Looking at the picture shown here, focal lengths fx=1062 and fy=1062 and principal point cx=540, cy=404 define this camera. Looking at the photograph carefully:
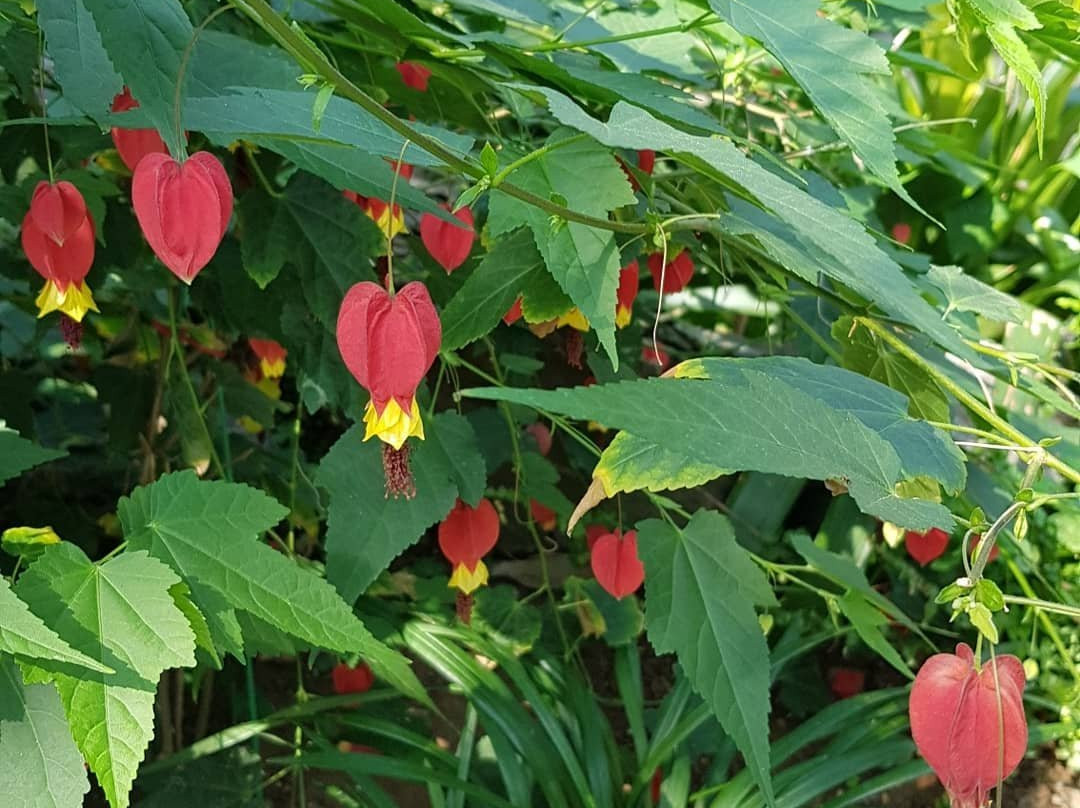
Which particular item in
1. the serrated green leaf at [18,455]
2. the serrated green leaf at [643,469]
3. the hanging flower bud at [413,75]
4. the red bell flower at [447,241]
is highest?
the hanging flower bud at [413,75]

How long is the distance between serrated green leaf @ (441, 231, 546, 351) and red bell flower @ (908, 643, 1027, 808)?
0.32 metres

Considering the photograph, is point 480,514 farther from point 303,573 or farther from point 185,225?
point 185,225

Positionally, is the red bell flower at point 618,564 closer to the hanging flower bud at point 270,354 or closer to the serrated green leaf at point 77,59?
the hanging flower bud at point 270,354

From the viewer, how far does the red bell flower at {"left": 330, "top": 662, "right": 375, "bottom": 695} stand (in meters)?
1.11

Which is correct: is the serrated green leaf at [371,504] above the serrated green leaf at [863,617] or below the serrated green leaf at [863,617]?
above

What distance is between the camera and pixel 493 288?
65 centimetres

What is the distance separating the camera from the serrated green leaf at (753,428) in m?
0.36

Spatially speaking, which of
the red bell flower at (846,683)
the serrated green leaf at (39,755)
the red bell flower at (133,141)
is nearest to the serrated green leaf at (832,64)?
the red bell flower at (133,141)

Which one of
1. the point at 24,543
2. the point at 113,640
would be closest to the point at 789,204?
the point at 113,640

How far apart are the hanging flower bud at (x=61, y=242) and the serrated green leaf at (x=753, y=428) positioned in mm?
388

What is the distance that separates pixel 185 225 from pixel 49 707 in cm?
25

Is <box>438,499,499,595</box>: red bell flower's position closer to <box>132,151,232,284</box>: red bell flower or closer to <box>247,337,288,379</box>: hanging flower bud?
<box>247,337,288,379</box>: hanging flower bud

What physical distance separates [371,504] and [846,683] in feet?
3.20

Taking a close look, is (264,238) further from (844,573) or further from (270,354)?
(844,573)
